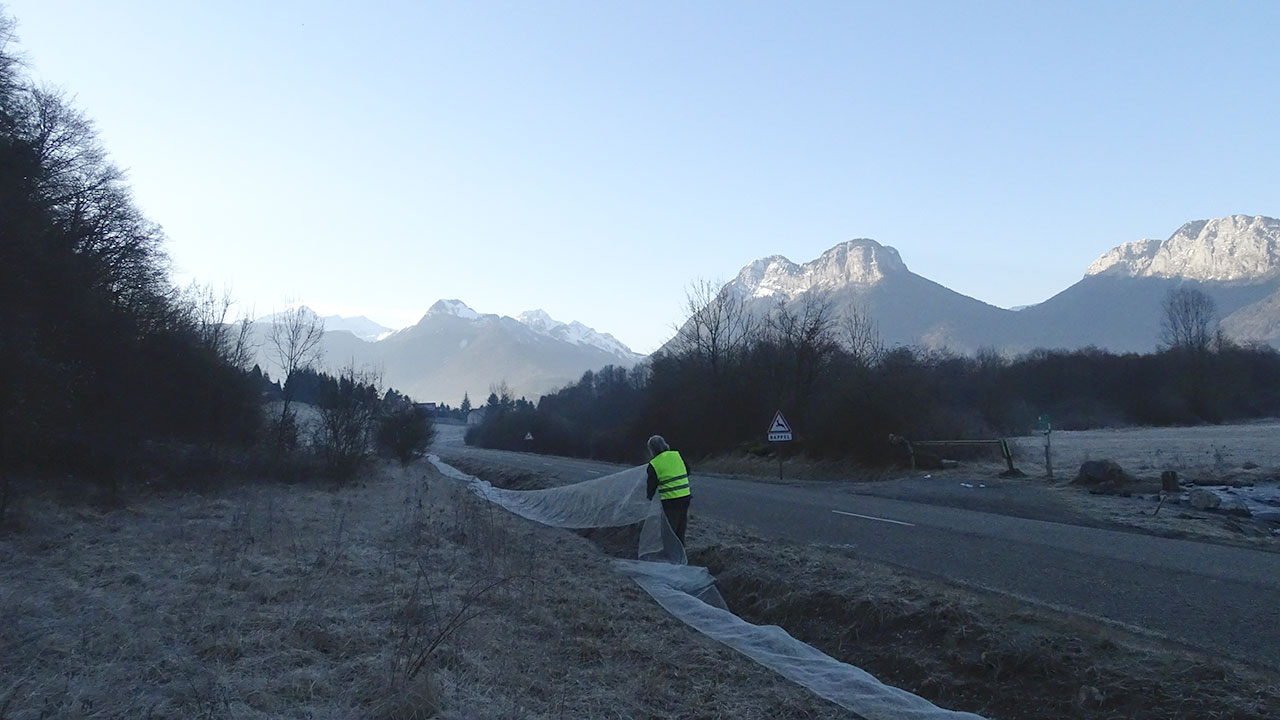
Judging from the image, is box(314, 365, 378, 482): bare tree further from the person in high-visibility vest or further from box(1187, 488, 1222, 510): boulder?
box(1187, 488, 1222, 510): boulder

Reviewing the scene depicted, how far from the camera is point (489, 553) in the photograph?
1153 centimetres

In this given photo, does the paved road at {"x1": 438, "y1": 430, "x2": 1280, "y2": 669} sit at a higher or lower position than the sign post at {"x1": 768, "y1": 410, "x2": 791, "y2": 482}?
lower

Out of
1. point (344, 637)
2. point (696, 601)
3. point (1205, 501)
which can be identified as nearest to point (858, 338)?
point (1205, 501)

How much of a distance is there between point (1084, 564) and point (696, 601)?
528 cm

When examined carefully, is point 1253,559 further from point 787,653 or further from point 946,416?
point 946,416

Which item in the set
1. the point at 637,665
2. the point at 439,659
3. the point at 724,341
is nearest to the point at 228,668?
the point at 439,659

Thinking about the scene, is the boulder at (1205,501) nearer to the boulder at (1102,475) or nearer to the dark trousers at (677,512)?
the boulder at (1102,475)

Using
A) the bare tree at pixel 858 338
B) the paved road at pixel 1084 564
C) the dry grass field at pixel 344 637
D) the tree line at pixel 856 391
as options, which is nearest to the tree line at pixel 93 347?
the dry grass field at pixel 344 637

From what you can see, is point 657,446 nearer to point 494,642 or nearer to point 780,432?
point 494,642

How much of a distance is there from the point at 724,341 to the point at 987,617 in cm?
4913

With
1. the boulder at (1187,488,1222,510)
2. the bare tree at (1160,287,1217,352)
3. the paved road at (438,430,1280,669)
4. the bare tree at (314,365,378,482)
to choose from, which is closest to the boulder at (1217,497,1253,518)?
the boulder at (1187,488,1222,510)

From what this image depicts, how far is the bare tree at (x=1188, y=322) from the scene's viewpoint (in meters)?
82.9

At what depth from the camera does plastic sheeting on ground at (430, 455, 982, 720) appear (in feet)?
18.7

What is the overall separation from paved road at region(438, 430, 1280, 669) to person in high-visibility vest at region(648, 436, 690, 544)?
8.55 ft
